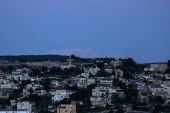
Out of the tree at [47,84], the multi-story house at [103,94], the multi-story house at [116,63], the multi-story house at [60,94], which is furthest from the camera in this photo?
the multi-story house at [116,63]

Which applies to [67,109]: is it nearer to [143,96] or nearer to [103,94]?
→ [103,94]

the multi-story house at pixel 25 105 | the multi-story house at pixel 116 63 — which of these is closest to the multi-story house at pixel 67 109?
the multi-story house at pixel 25 105

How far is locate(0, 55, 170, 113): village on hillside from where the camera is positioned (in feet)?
107

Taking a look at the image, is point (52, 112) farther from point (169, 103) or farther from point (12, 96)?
point (169, 103)

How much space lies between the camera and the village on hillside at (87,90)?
32.6 meters

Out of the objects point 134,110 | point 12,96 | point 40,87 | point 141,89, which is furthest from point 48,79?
point 134,110

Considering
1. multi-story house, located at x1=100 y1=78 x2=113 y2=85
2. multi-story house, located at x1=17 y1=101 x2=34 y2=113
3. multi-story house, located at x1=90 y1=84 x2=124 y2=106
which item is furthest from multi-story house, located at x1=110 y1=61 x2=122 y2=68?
multi-story house, located at x1=17 y1=101 x2=34 y2=113

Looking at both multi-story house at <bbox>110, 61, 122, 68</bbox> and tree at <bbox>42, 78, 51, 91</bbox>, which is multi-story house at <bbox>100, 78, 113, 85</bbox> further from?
multi-story house at <bbox>110, 61, 122, 68</bbox>

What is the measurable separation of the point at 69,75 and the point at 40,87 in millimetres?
6896

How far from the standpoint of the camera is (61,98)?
36.9 metres

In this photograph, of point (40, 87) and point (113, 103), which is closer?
point (113, 103)

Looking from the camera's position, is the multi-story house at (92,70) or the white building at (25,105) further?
the multi-story house at (92,70)

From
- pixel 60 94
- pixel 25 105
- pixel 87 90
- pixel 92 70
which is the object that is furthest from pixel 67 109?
pixel 92 70

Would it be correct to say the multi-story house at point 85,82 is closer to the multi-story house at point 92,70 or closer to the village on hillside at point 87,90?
the village on hillside at point 87,90
